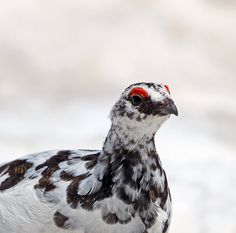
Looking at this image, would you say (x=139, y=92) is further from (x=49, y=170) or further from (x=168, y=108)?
(x=49, y=170)

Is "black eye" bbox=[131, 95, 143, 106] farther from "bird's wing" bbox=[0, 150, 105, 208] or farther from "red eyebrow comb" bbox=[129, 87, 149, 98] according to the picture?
"bird's wing" bbox=[0, 150, 105, 208]

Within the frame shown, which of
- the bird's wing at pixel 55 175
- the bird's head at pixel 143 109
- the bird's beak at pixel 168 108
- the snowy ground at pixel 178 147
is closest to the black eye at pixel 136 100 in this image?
the bird's head at pixel 143 109

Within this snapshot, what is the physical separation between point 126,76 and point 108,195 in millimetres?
3256

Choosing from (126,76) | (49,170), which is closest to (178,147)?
(126,76)

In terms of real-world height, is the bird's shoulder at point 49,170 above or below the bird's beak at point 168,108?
below

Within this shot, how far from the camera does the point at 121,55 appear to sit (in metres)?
7.19

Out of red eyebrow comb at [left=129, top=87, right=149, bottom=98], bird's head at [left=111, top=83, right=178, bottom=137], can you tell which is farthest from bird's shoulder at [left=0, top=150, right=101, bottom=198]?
red eyebrow comb at [left=129, top=87, right=149, bottom=98]

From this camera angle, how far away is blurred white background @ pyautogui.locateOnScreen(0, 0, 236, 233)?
5.78 metres

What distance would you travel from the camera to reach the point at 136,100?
11.5 ft

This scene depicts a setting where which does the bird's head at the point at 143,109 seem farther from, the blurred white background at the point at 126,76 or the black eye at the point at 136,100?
the blurred white background at the point at 126,76

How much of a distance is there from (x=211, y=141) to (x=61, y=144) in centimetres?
Answer: 104

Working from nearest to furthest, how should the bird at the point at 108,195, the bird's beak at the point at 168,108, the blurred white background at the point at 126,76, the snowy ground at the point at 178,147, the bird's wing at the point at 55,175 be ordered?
1. the bird's beak at the point at 168,108
2. the bird at the point at 108,195
3. the bird's wing at the point at 55,175
4. the snowy ground at the point at 178,147
5. the blurred white background at the point at 126,76

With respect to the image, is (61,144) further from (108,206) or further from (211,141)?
(108,206)

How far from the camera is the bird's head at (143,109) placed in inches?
136
